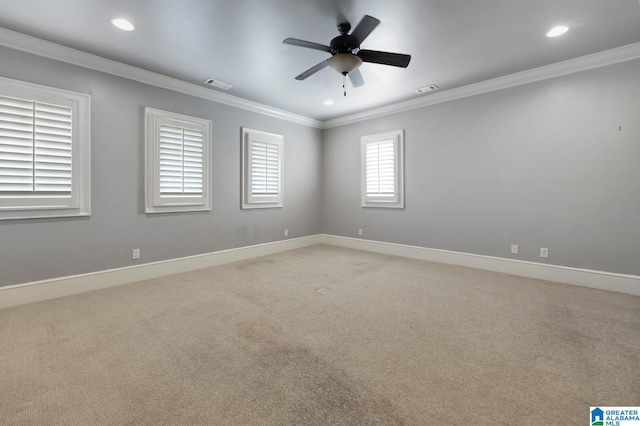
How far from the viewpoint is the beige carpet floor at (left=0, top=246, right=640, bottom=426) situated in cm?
148

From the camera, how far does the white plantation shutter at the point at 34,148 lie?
9.25 ft

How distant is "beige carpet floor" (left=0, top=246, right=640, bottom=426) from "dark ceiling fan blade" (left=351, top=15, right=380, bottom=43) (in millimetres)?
2637

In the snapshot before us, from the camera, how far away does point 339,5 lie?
95.3 inches

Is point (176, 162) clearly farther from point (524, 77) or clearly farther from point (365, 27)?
point (524, 77)

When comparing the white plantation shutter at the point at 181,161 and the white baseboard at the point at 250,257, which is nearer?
the white baseboard at the point at 250,257

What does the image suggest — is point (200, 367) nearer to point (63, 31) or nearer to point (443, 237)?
point (63, 31)

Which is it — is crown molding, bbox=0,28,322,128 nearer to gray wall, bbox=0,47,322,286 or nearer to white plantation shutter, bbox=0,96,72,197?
gray wall, bbox=0,47,322,286

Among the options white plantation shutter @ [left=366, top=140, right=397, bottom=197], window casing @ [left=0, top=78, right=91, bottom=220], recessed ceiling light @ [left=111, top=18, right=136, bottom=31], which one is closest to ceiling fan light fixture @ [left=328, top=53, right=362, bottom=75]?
recessed ceiling light @ [left=111, top=18, right=136, bottom=31]

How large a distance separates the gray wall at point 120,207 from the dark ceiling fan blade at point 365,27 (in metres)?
2.86

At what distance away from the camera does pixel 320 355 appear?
2002 mm

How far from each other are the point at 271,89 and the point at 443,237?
12.4ft

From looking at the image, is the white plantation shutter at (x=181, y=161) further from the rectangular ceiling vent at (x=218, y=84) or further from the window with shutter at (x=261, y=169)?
the window with shutter at (x=261, y=169)

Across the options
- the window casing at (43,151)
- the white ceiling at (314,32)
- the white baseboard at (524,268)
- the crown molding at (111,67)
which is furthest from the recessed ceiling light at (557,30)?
the window casing at (43,151)

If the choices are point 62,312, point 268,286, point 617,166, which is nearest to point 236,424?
point 268,286
